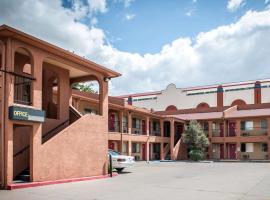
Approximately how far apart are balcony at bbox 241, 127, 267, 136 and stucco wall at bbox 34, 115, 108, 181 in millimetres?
27690

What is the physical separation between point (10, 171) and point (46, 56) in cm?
514

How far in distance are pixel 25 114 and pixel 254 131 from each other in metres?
33.7

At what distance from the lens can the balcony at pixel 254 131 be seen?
4147 cm

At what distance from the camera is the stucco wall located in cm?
1493

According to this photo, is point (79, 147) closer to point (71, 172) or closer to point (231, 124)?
point (71, 172)

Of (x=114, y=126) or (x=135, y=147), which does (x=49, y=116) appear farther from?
(x=135, y=147)

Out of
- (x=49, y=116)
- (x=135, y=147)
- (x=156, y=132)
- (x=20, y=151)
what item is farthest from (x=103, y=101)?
(x=156, y=132)

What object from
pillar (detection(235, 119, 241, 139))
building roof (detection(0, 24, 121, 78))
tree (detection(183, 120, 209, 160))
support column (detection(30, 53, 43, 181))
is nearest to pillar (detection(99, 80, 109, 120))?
building roof (detection(0, 24, 121, 78))

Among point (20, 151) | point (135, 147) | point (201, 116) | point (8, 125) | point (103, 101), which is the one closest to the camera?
point (8, 125)

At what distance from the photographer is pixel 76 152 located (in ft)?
55.1

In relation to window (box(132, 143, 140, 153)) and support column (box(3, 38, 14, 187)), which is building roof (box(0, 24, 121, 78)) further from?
window (box(132, 143, 140, 153))

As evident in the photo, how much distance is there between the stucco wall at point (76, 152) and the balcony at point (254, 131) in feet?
90.8

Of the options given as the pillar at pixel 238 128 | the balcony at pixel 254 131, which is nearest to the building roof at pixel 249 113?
the pillar at pixel 238 128

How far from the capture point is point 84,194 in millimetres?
12242
